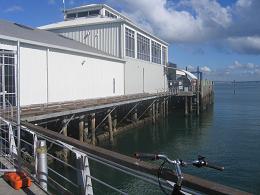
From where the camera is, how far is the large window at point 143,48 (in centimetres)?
3688

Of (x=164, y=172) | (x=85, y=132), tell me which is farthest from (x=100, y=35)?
(x=164, y=172)

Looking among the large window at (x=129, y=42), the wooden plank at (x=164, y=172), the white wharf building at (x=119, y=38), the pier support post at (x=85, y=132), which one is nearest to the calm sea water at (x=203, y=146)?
the pier support post at (x=85, y=132)

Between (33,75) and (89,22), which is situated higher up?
(89,22)

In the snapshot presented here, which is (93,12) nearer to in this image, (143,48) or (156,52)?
(143,48)

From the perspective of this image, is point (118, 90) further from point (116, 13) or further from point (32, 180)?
point (32, 180)

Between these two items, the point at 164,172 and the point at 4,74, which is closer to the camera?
the point at 164,172

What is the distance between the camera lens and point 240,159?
19.4m

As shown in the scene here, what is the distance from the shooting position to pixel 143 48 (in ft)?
127

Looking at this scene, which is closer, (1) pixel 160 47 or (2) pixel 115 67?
(2) pixel 115 67

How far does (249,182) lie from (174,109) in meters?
33.3

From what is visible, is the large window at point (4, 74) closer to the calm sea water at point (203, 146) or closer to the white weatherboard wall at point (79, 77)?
the calm sea water at point (203, 146)

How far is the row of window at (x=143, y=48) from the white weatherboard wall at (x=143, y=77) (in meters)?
0.73

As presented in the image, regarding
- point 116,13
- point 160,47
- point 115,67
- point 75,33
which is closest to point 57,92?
point 115,67

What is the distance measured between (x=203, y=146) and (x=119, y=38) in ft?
42.6
